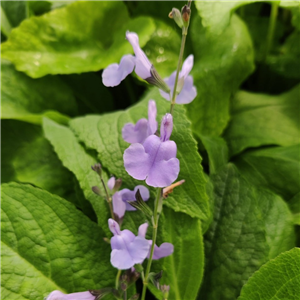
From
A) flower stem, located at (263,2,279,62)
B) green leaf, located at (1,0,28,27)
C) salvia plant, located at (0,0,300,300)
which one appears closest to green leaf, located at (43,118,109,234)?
salvia plant, located at (0,0,300,300)

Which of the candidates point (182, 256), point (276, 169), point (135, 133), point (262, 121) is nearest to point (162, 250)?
point (182, 256)

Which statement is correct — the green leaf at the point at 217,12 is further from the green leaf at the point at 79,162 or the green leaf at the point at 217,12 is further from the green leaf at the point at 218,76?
the green leaf at the point at 79,162

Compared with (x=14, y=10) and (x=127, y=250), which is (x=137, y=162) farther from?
(x=14, y=10)

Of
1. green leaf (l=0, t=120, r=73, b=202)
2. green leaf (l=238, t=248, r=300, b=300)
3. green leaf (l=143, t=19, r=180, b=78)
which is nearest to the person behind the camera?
green leaf (l=238, t=248, r=300, b=300)

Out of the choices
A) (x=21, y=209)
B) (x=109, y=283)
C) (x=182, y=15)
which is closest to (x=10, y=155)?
(x=21, y=209)

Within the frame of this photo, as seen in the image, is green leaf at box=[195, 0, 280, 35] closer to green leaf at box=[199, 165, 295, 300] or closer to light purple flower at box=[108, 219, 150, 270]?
green leaf at box=[199, 165, 295, 300]

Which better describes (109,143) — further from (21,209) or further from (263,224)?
(263,224)
